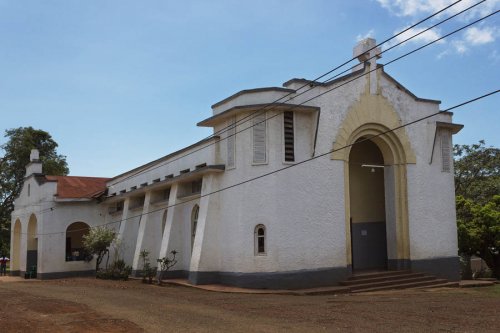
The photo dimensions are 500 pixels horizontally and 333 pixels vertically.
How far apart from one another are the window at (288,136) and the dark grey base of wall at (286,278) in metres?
4.27

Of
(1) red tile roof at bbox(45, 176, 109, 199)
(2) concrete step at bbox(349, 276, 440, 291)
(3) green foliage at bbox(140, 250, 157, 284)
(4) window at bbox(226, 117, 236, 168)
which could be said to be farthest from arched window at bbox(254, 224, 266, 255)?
(1) red tile roof at bbox(45, 176, 109, 199)

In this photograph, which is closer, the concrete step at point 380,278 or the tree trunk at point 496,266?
the concrete step at point 380,278

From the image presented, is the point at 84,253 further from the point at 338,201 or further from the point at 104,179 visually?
the point at 338,201

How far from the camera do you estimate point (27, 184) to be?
34.4 metres

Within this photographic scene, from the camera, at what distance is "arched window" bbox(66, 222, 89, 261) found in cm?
3189

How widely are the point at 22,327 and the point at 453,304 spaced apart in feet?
37.3

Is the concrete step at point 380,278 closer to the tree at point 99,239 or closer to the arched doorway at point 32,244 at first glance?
the tree at point 99,239

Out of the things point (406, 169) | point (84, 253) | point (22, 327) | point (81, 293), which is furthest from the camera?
point (84, 253)

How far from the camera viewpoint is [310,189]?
20.0m

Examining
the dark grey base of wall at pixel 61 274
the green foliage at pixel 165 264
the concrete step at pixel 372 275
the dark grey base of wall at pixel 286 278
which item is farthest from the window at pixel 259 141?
the dark grey base of wall at pixel 61 274

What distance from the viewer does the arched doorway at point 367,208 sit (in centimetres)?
2362

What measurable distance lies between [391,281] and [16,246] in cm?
2714

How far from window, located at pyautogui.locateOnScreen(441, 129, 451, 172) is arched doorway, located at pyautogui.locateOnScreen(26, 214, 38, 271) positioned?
2443 centimetres

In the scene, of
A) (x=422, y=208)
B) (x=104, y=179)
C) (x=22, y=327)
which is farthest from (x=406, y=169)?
(x=104, y=179)
